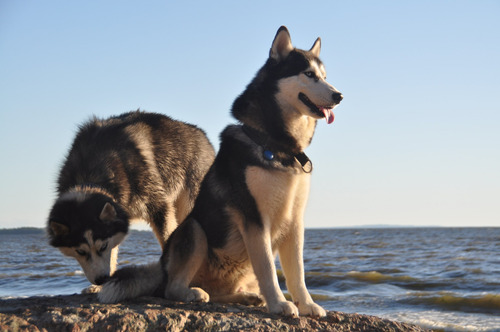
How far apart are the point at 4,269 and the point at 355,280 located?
27.4 feet

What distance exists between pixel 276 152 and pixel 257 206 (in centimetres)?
43

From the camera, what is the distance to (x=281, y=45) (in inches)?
168

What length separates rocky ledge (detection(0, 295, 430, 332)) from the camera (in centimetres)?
335

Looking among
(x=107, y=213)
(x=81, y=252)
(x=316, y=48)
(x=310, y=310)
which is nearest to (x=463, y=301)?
(x=310, y=310)

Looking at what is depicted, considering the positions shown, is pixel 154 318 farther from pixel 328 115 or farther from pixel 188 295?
pixel 328 115

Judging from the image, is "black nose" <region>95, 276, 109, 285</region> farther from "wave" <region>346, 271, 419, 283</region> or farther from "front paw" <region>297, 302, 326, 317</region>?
"wave" <region>346, 271, 419, 283</region>

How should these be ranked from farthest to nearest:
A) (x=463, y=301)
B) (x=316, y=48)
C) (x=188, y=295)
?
1. (x=463, y=301)
2. (x=316, y=48)
3. (x=188, y=295)

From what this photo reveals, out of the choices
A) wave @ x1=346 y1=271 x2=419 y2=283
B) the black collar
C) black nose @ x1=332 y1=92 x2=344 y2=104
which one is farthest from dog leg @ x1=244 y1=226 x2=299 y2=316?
wave @ x1=346 y1=271 x2=419 y2=283

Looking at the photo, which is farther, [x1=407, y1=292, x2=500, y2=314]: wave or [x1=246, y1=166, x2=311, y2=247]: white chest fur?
[x1=407, y1=292, x2=500, y2=314]: wave

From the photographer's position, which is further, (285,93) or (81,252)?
(81,252)

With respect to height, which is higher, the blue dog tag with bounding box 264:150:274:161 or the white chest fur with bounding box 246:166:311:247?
the blue dog tag with bounding box 264:150:274:161

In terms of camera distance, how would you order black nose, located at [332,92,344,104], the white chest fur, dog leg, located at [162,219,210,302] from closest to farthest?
the white chest fur < black nose, located at [332,92,344,104] < dog leg, located at [162,219,210,302]

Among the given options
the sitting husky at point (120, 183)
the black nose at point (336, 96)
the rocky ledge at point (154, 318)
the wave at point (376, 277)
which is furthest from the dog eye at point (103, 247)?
the wave at point (376, 277)

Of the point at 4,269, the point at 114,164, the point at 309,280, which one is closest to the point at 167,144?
the point at 114,164
